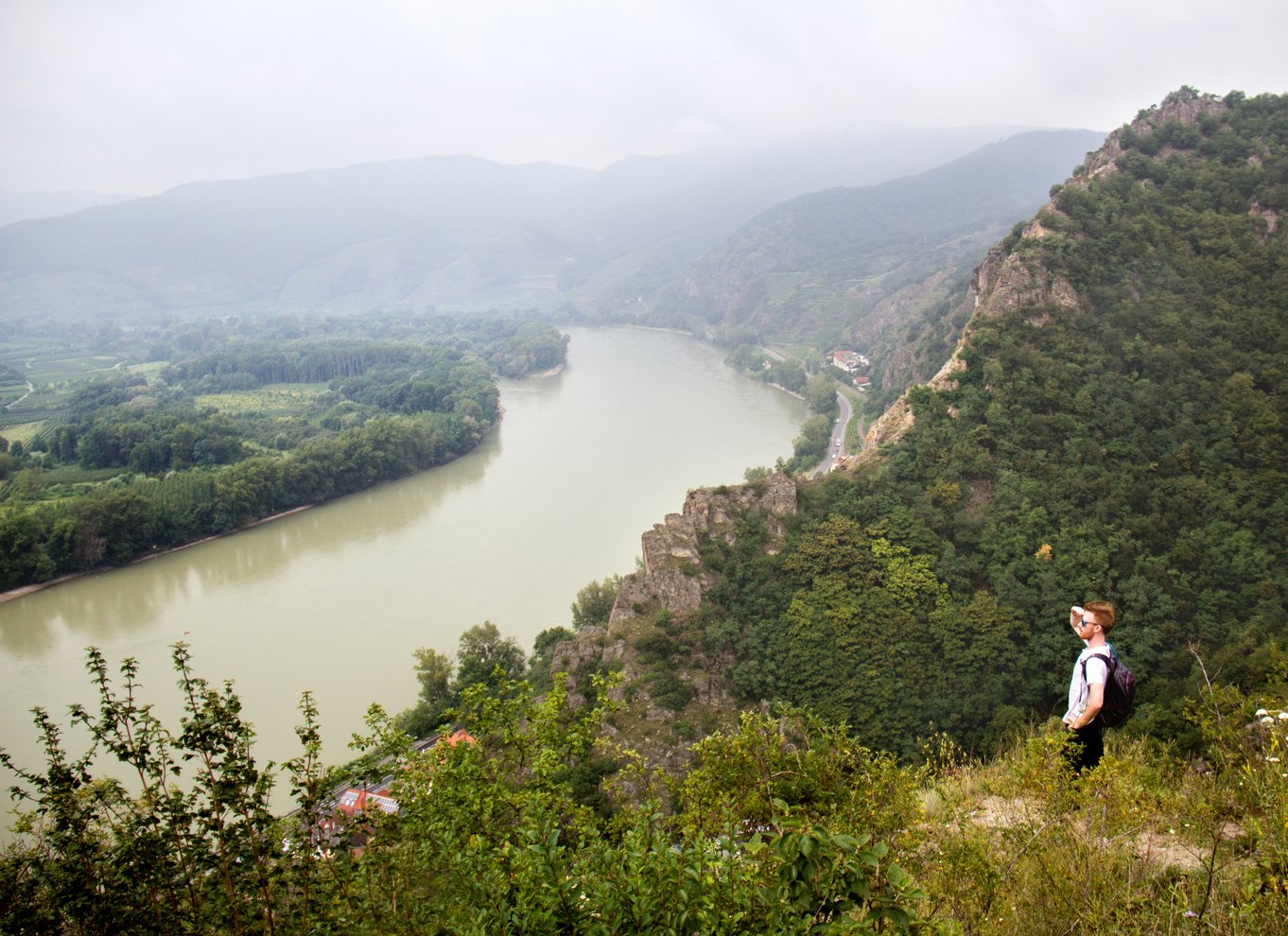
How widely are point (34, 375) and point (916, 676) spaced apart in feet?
271

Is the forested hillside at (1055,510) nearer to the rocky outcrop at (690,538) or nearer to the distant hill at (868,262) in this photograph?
the rocky outcrop at (690,538)

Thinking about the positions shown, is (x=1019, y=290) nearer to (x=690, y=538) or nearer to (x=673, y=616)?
(x=690, y=538)

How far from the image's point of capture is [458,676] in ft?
53.0

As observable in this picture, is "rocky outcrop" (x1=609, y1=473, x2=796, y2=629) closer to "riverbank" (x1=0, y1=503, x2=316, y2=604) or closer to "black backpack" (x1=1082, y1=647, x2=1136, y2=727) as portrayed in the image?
"black backpack" (x1=1082, y1=647, x2=1136, y2=727)

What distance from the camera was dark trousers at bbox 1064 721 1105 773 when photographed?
3936 mm

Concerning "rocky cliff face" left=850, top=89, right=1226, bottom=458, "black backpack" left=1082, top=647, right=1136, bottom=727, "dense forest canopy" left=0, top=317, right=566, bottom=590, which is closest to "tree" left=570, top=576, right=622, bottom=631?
"rocky cliff face" left=850, top=89, right=1226, bottom=458

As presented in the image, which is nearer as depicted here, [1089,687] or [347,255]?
[1089,687]

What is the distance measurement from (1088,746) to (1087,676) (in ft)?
1.44

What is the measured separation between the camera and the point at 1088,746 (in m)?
3.96

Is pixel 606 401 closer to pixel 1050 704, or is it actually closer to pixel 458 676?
pixel 458 676

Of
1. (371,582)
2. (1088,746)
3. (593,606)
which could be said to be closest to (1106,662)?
(1088,746)

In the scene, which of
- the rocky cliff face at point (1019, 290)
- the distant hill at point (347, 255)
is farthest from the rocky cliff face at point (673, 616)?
the distant hill at point (347, 255)

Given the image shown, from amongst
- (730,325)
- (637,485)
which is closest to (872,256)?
(730,325)

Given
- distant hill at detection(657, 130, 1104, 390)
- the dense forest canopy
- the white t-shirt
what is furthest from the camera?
distant hill at detection(657, 130, 1104, 390)
